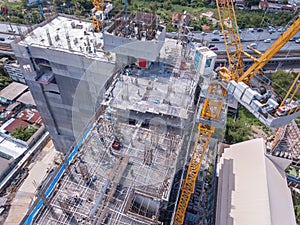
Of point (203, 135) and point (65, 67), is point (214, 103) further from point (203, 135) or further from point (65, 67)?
point (65, 67)

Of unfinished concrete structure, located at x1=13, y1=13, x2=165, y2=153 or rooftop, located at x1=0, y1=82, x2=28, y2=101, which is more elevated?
unfinished concrete structure, located at x1=13, y1=13, x2=165, y2=153

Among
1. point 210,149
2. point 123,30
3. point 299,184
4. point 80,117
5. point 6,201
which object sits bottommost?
point 6,201

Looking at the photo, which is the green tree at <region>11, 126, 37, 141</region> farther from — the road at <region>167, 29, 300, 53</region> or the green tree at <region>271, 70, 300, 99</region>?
the green tree at <region>271, 70, 300, 99</region>

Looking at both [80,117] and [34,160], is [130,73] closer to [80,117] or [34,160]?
[80,117]

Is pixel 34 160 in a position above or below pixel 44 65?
below

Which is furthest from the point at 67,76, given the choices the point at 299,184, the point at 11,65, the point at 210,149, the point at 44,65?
the point at 299,184

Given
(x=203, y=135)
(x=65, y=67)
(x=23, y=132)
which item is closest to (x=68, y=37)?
(x=65, y=67)

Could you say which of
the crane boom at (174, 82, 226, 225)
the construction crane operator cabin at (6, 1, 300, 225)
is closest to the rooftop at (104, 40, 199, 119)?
the construction crane operator cabin at (6, 1, 300, 225)
